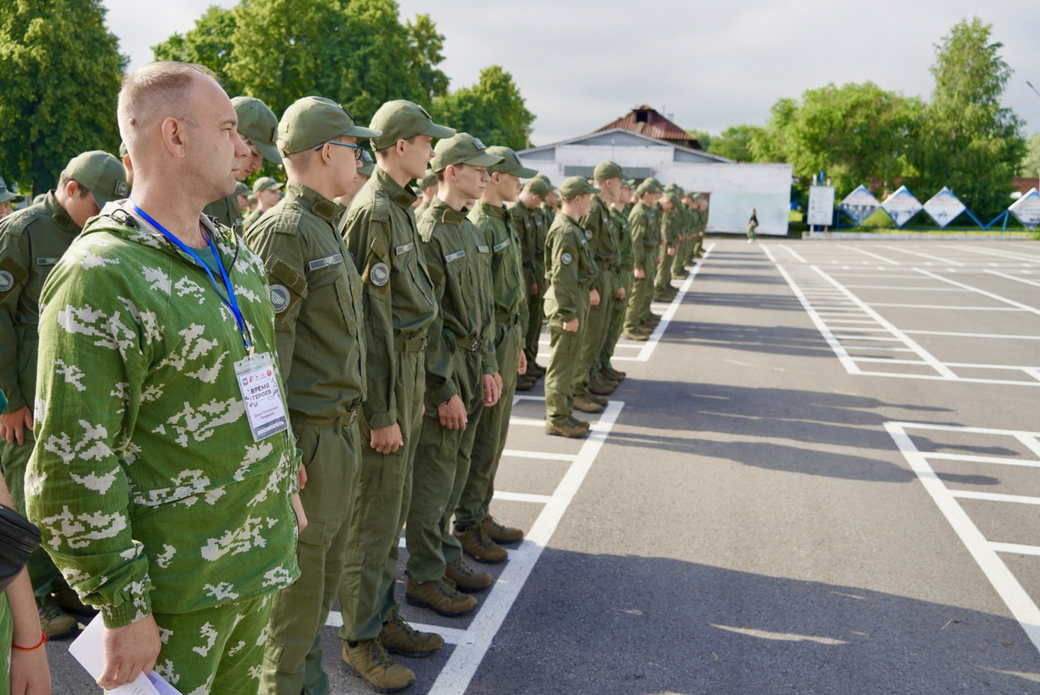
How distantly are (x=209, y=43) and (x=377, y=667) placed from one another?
138 ft

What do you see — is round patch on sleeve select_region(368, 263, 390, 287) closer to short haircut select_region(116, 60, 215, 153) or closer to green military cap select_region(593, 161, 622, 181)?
short haircut select_region(116, 60, 215, 153)

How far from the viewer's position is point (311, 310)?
10.0 feet

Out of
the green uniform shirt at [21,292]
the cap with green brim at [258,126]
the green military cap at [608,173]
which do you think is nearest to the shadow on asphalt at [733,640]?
the cap with green brim at [258,126]

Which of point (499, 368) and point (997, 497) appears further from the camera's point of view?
point (997, 497)

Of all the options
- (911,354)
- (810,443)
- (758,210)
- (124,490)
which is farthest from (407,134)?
(758,210)

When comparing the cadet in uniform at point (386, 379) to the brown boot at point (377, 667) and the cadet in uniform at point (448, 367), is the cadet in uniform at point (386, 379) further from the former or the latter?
the cadet in uniform at point (448, 367)

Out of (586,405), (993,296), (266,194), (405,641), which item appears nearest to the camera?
(405,641)

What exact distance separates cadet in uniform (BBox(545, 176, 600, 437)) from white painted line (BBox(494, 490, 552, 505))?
4.98 feet

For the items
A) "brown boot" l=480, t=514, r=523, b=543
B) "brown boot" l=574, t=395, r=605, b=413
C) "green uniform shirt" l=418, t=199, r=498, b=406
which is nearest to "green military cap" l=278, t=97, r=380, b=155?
"green uniform shirt" l=418, t=199, r=498, b=406

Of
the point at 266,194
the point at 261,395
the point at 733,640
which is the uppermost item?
the point at 266,194

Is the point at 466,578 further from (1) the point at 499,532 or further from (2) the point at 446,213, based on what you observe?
(2) the point at 446,213

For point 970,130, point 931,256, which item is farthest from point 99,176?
point 970,130

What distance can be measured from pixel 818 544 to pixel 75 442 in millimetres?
4685

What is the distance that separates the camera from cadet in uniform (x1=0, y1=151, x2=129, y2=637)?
13.6ft
